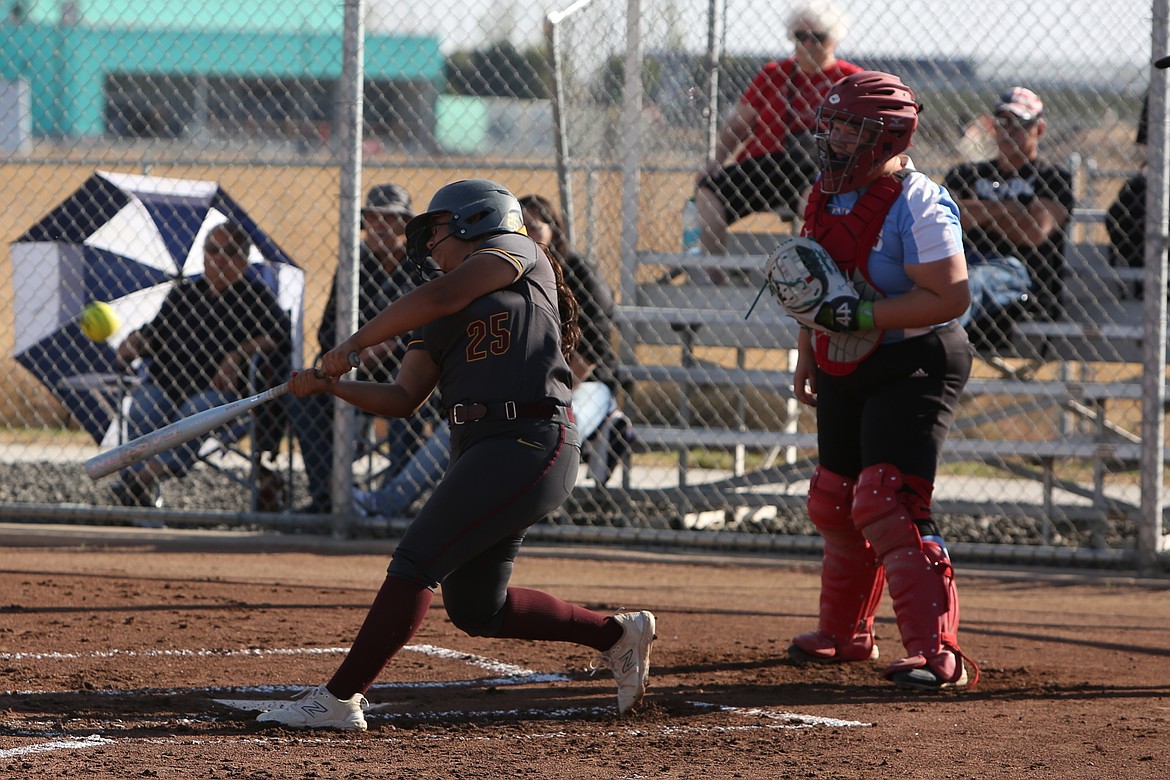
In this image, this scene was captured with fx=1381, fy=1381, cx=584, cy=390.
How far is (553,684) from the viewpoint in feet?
15.2

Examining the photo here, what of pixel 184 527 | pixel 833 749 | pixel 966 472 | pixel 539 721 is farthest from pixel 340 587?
pixel 966 472

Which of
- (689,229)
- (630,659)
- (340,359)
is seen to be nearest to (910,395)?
(630,659)

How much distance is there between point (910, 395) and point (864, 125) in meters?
0.90

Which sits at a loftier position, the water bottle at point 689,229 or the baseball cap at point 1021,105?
the baseball cap at point 1021,105

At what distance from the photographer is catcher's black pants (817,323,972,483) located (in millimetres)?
4562

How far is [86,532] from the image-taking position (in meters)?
7.76

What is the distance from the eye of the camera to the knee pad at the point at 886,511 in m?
4.49

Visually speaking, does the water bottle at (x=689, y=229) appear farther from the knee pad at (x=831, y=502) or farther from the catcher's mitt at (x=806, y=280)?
the catcher's mitt at (x=806, y=280)

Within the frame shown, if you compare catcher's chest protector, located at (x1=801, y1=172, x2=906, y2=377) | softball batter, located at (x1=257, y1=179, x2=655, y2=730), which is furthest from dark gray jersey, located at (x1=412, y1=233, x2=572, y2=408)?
catcher's chest protector, located at (x1=801, y1=172, x2=906, y2=377)

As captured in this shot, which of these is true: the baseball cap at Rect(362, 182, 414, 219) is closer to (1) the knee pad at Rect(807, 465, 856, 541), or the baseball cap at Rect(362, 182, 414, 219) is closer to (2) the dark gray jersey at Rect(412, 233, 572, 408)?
(1) the knee pad at Rect(807, 465, 856, 541)

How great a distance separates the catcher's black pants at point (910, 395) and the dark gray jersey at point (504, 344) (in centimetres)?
119

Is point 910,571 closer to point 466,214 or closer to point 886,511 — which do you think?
point 886,511

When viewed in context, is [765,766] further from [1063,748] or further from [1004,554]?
[1004,554]

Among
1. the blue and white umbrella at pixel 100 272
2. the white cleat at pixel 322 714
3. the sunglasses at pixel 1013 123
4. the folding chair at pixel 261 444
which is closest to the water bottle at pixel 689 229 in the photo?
the sunglasses at pixel 1013 123
